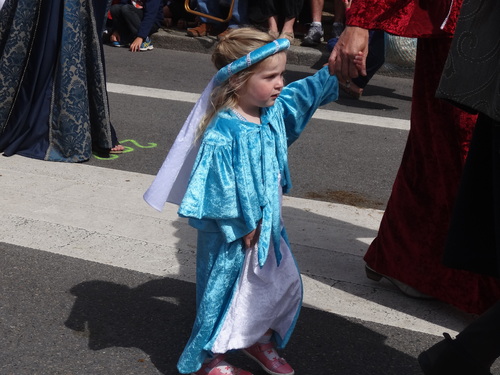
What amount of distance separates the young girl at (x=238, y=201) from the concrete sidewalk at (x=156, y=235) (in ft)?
2.24

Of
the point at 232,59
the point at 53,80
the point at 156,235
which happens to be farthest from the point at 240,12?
the point at 232,59

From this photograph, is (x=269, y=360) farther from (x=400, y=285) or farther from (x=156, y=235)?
(x=156, y=235)

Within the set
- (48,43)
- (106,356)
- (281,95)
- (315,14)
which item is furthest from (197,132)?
(315,14)

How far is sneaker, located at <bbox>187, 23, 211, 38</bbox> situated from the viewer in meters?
10.7

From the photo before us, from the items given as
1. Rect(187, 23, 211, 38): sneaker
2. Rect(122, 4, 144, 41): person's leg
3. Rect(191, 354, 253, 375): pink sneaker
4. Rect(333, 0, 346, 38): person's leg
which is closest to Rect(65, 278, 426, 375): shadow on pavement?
Rect(191, 354, 253, 375): pink sneaker

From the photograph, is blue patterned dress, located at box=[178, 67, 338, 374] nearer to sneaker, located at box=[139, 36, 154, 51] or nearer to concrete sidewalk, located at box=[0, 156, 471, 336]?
concrete sidewalk, located at box=[0, 156, 471, 336]

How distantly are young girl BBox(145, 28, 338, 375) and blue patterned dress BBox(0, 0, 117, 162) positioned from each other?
2.66m

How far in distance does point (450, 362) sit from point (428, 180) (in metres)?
1.04

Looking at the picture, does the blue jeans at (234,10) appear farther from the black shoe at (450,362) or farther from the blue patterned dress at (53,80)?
the black shoe at (450,362)

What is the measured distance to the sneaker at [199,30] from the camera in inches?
421

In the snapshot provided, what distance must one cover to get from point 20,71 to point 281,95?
9.67ft

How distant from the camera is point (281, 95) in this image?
296cm

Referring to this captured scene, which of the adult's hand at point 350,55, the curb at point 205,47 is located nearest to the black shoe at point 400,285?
the adult's hand at point 350,55

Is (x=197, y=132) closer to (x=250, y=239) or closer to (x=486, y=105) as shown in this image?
(x=250, y=239)
